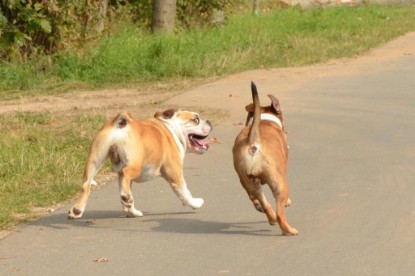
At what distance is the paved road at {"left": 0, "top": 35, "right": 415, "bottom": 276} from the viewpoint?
7539mm

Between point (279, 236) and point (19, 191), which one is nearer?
point (279, 236)

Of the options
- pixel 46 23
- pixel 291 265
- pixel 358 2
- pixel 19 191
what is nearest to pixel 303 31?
pixel 46 23

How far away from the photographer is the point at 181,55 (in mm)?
18344

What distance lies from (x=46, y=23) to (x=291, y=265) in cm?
1034

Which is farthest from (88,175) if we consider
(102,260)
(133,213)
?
(102,260)

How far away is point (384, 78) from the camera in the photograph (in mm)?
17312

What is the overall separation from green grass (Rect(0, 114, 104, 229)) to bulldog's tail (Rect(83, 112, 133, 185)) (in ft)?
2.28

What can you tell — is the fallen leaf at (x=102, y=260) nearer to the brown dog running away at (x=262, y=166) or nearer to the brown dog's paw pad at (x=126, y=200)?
the brown dog's paw pad at (x=126, y=200)

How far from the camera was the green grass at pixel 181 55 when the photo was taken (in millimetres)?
17125

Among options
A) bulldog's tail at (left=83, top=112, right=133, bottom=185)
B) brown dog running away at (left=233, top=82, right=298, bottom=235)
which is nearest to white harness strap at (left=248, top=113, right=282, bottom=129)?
brown dog running away at (left=233, top=82, right=298, bottom=235)

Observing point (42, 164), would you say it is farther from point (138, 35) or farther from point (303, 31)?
point (303, 31)

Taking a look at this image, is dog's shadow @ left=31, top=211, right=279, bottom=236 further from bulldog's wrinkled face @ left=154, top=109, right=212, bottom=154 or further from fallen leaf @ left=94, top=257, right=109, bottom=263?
fallen leaf @ left=94, top=257, right=109, bottom=263

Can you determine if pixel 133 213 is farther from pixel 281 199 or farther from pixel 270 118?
pixel 281 199

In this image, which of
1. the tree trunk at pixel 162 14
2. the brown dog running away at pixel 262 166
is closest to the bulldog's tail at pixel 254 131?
the brown dog running away at pixel 262 166
